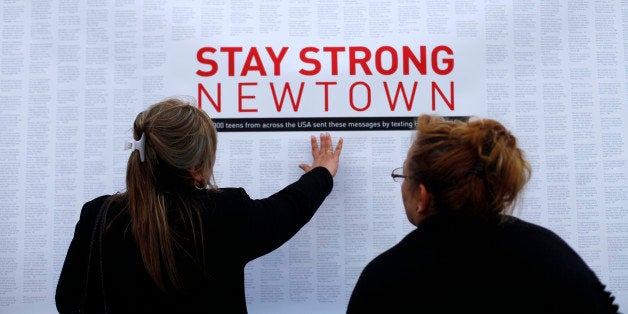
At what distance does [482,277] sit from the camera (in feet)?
2.52

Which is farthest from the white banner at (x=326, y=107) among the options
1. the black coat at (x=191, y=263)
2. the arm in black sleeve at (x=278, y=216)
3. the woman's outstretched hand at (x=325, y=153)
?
the black coat at (x=191, y=263)

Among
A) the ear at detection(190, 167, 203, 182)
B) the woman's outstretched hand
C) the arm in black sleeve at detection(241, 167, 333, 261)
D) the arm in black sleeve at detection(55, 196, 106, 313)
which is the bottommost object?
the arm in black sleeve at detection(55, 196, 106, 313)

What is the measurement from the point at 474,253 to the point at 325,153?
63 cm

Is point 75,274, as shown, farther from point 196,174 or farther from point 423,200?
point 423,200

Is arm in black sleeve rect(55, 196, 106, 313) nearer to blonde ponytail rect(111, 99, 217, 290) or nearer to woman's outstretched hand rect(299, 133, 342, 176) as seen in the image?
blonde ponytail rect(111, 99, 217, 290)

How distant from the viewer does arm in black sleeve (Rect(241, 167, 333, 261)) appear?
1.00m

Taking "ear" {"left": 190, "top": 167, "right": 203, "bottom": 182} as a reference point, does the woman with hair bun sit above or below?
below

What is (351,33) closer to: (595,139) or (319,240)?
(319,240)

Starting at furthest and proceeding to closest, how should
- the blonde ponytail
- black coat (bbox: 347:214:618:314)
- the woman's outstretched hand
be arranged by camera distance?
the woman's outstretched hand < the blonde ponytail < black coat (bbox: 347:214:618:314)

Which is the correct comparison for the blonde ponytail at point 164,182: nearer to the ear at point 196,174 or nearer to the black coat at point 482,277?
the ear at point 196,174

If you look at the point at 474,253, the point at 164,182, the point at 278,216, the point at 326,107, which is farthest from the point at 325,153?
the point at 474,253

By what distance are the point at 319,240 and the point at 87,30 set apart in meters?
0.91

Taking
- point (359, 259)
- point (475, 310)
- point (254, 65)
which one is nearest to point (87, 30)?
point (254, 65)

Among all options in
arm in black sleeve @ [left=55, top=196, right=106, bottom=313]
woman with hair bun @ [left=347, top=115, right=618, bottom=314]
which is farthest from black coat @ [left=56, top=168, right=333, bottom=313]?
woman with hair bun @ [left=347, top=115, right=618, bottom=314]
